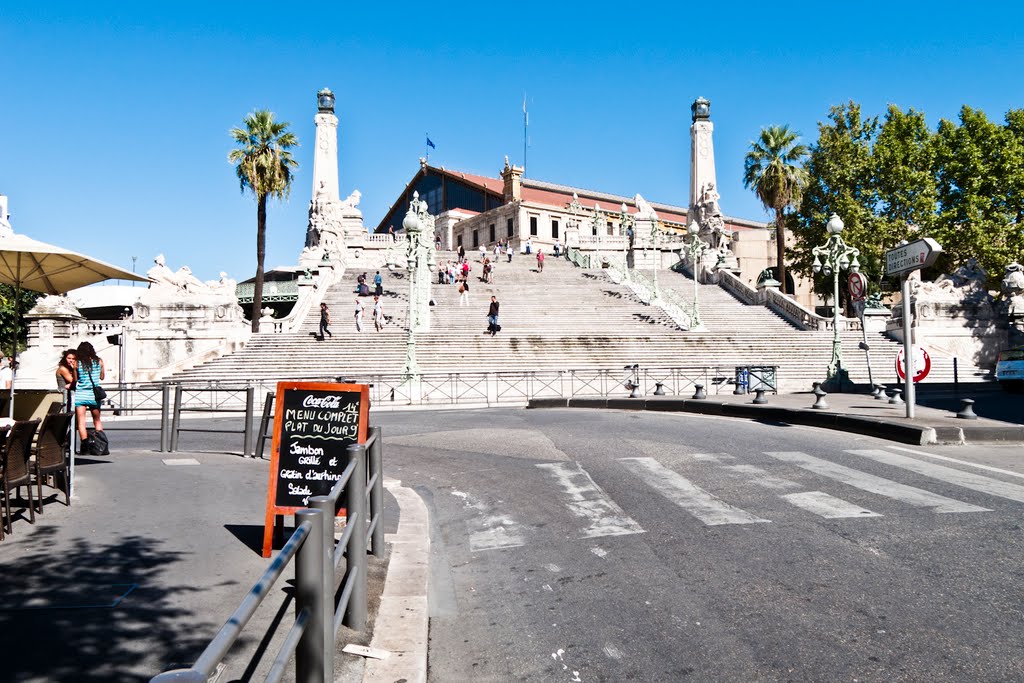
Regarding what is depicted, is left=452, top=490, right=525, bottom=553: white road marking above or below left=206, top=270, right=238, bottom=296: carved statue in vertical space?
below

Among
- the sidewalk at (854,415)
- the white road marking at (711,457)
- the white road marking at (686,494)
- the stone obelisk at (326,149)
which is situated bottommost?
the white road marking at (686,494)

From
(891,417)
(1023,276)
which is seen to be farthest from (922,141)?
(891,417)

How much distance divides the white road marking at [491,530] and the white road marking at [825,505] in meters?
2.76

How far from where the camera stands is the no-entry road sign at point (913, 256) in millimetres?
12969

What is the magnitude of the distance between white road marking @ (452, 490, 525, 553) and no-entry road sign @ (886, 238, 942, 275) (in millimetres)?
9639

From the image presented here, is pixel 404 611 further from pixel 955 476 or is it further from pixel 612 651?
pixel 955 476

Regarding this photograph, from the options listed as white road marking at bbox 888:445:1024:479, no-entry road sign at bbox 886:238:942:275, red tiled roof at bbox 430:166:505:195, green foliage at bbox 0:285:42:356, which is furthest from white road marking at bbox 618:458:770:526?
red tiled roof at bbox 430:166:505:195

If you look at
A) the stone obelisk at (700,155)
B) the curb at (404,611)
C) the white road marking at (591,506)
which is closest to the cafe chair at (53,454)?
the curb at (404,611)

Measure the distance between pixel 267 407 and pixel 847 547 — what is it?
26.0 feet

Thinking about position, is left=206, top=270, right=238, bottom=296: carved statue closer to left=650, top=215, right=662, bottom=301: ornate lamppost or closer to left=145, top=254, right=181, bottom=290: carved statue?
left=145, top=254, right=181, bottom=290: carved statue

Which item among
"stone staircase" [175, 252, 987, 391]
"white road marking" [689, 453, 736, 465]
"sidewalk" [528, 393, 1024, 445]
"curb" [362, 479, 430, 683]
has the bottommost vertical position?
"curb" [362, 479, 430, 683]

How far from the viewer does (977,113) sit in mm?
42562

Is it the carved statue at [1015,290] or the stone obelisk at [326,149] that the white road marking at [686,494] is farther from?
the stone obelisk at [326,149]

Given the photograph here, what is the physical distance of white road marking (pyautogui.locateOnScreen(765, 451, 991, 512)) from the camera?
271 inches
